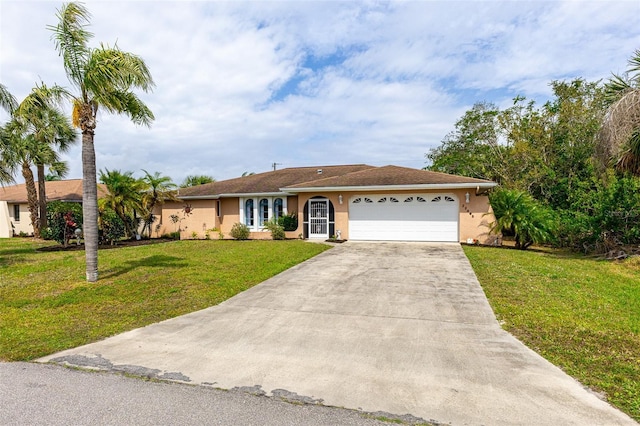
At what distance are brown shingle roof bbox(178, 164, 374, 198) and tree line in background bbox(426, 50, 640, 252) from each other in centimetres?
968

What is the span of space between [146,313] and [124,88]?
18.9 feet

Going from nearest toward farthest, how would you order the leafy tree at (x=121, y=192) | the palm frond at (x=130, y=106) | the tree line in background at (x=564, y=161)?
1. the palm frond at (x=130, y=106)
2. the tree line in background at (x=564, y=161)
3. the leafy tree at (x=121, y=192)

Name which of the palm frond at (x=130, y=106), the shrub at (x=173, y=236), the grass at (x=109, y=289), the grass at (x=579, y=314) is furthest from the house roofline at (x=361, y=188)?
the palm frond at (x=130, y=106)

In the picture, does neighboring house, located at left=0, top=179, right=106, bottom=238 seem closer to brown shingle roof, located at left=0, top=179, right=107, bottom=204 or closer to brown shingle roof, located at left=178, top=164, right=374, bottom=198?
brown shingle roof, located at left=0, top=179, right=107, bottom=204

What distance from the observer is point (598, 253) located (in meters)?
14.4

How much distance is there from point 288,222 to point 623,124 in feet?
46.3

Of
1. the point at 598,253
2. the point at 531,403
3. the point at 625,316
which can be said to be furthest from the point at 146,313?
the point at 598,253

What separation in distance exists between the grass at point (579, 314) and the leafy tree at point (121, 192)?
Answer: 1669 cm

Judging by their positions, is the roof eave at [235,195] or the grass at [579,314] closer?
the grass at [579,314]

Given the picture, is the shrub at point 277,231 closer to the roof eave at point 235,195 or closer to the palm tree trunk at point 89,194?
the roof eave at point 235,195

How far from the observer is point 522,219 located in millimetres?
15047

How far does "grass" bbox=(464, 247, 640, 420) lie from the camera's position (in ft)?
13.3

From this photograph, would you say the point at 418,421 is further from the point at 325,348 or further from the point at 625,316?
the point at 625,316

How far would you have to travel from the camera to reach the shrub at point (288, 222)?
1909 centimetres
